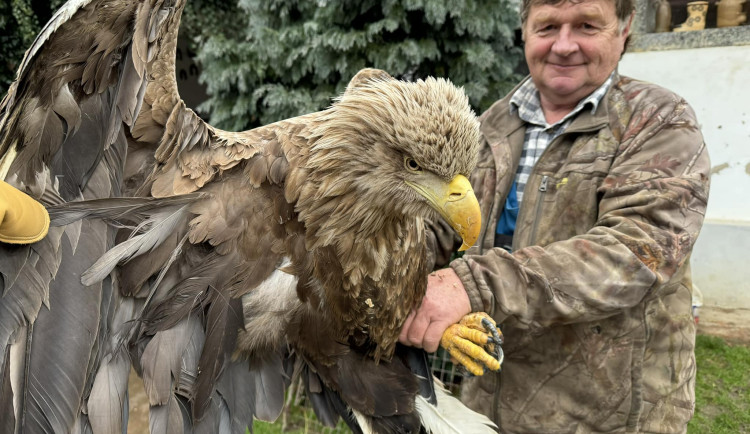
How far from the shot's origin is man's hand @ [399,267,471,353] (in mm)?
1887

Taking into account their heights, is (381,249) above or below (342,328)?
above

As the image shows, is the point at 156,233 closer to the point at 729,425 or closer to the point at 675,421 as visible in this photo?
the point at 675,421

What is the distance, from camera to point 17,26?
19.6ft

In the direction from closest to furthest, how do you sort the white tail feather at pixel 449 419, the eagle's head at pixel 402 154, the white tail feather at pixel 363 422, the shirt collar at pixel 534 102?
the eagle's head at pixel 402 154 → the white tail feather at pixel 363 422 → the white tail feather at pixel 449 419 → the shirt collar at pixel 534 102

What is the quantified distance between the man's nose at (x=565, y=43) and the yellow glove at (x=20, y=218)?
6.45ft

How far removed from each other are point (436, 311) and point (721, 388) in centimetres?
411

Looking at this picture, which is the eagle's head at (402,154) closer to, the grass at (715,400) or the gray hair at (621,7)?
the gray hair at (621,7)

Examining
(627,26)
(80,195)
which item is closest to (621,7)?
(627,26)

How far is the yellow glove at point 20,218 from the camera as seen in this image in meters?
1.41

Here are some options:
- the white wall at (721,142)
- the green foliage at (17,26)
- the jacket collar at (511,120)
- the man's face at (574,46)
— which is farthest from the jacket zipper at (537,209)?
the green foliage at (17,26)

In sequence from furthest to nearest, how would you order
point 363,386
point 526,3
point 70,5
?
point 526,3 → point 363,386 → point 70,5

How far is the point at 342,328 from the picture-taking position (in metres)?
1.98

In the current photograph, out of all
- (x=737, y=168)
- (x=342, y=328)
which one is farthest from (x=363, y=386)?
(x=737, y=168)

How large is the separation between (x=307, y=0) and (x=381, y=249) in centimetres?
346
